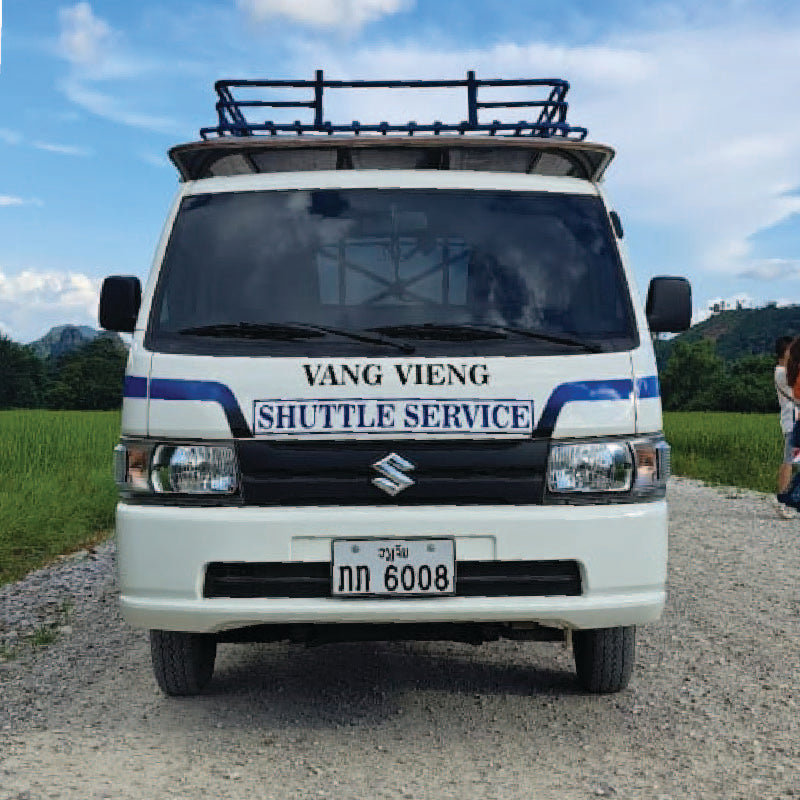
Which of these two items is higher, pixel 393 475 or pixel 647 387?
pixel 647 387

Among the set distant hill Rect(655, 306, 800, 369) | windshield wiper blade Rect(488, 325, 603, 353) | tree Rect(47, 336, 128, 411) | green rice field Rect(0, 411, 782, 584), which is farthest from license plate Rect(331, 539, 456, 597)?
distant hill Rect(655, 306, 800, 369)

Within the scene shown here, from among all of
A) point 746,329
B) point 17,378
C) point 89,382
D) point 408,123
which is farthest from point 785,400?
point 746,329

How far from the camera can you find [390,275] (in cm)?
491

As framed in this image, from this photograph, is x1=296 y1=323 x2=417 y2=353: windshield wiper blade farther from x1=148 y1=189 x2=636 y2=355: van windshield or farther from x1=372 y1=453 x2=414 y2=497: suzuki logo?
x1=372 y1=453 x2=414 y2=497: suzuki logo

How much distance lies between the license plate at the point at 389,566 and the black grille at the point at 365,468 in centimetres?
15

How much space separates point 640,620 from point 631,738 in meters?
0.45

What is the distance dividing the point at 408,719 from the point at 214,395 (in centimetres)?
152

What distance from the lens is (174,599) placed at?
14.9 ft

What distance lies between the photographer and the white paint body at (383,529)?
4.46 metres

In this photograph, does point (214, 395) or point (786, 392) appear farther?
point (786, 392)

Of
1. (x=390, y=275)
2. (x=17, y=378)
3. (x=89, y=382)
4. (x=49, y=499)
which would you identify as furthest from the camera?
(x=17, y=378)

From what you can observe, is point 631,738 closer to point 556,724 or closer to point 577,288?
point 556,724

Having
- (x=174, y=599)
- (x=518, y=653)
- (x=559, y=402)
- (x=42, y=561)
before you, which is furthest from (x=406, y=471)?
(x=42, y=561)

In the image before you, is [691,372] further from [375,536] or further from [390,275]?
[375,536]
